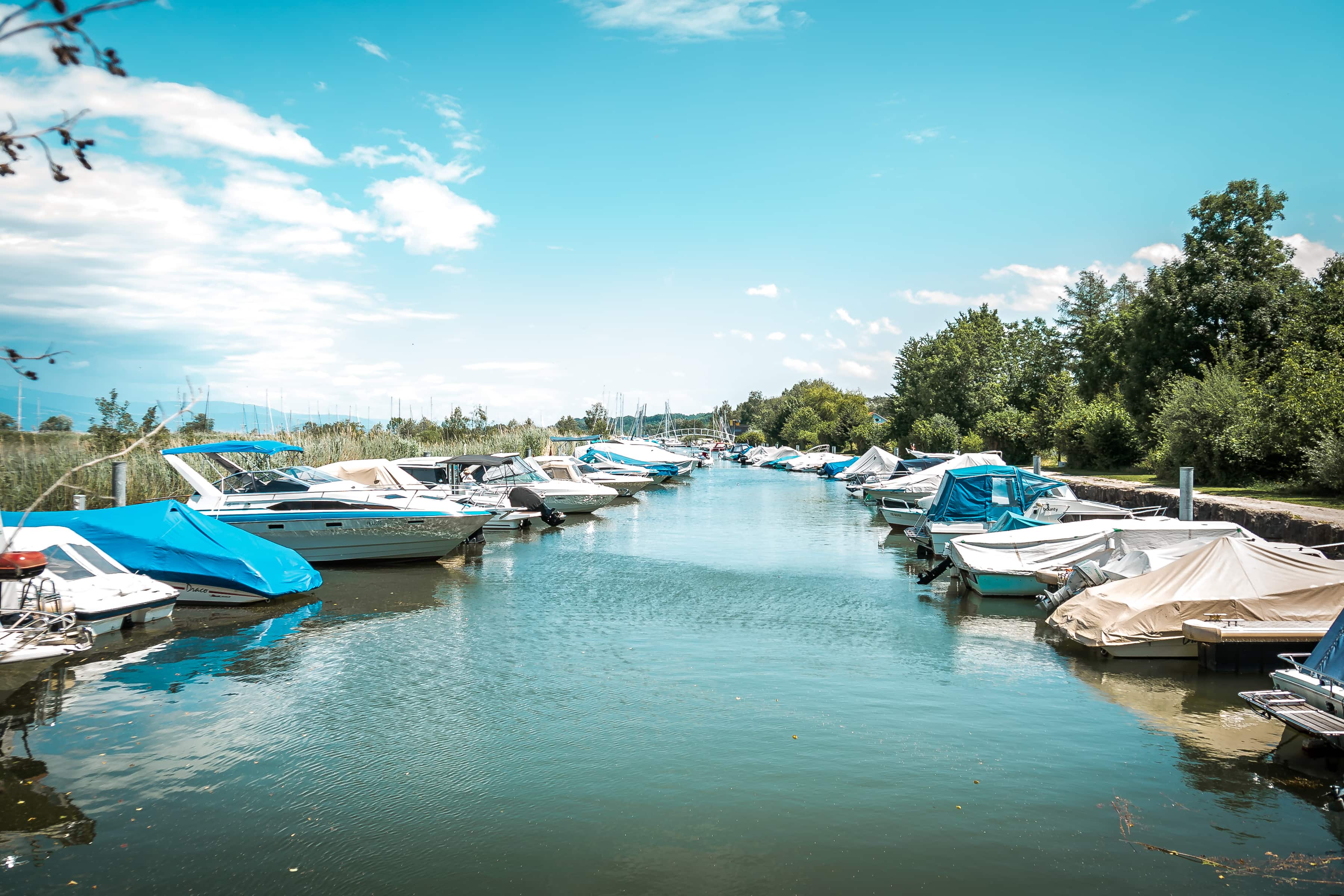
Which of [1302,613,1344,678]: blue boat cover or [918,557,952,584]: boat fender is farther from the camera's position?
[918,557,952,584]: boat fender

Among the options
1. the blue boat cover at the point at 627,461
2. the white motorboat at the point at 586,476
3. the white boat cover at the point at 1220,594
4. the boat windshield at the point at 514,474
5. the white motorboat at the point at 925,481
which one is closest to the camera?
the white boat cover at the point at 1220,594

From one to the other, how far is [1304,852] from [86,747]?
12855 mm

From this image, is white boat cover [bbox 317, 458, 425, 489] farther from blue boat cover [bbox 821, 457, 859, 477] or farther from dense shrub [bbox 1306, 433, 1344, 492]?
blue boat cover [bbox 821, 457, 859, 477]

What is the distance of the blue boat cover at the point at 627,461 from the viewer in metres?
58.2

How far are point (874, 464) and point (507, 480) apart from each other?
2950cm

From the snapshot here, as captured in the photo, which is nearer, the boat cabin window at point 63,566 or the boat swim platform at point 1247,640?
the boat swim platform at point 1247,640

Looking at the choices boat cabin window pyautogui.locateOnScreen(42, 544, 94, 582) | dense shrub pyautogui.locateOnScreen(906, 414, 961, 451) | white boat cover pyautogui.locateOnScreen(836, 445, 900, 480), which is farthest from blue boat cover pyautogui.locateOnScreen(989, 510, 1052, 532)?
dense shrub pyautogui.locateOnScreen(906, 414, 961, 451)

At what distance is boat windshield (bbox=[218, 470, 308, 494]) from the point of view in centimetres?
2259

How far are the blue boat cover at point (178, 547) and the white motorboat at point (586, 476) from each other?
20.8 meters

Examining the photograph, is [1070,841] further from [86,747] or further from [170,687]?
[170,687]

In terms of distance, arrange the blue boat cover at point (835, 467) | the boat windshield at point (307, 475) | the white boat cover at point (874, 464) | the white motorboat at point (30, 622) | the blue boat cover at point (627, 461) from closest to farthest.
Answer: the white motorboat at point (30, 622), the boat windshield at point (307, 475), the white boat cover at point (874, 464), the blue boat cover at point (627, 461), the blue boat cover at point (835, 467)

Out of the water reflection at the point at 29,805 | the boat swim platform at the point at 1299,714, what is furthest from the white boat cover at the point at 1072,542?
the water reflection at the point at 29,805

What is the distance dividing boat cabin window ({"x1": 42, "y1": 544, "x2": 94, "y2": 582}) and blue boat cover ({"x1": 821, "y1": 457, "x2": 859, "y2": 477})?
6350 centimetres

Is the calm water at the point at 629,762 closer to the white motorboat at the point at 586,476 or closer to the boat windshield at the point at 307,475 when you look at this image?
the boat windshield at the point at 307,475
